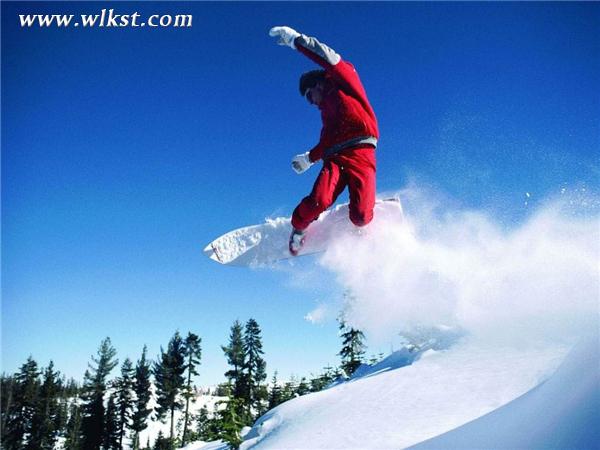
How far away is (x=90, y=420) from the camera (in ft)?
120

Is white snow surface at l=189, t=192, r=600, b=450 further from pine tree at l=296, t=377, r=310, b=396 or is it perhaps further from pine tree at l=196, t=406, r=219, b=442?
pine tree at l=296, t=377, r=310, b=396

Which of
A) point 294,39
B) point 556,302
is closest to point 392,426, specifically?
point 556,302

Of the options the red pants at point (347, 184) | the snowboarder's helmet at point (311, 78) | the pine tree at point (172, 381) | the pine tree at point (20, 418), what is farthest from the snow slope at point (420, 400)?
the pine tree at point (20, 418)

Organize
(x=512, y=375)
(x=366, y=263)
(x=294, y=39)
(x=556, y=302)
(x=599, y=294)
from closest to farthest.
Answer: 1. (x=599, y=294)
2. (x=294, y=39)
3. (x=556, y=302)
4. (x=512, y=375)
5. (x=366, y=263)

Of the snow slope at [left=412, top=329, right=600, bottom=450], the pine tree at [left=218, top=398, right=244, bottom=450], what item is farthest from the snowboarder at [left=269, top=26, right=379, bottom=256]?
the pine tree at [left=218, top=398, right=244, bottom=450]

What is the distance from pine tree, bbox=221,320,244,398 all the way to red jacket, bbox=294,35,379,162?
3174 centimetres

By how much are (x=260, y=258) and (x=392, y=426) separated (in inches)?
145

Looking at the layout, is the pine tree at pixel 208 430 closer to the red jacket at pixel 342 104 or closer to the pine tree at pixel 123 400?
the pine tree at pixel 123 400

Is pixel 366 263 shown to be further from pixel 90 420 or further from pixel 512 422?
pixel 90 420

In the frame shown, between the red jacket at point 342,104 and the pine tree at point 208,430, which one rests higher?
the red jacket at point 342,104

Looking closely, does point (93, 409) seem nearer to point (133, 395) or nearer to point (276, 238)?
point (133, 395)

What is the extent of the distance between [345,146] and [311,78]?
121 centimetres

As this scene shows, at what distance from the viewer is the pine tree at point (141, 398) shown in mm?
38750

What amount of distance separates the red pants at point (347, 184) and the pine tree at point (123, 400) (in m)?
39.9
